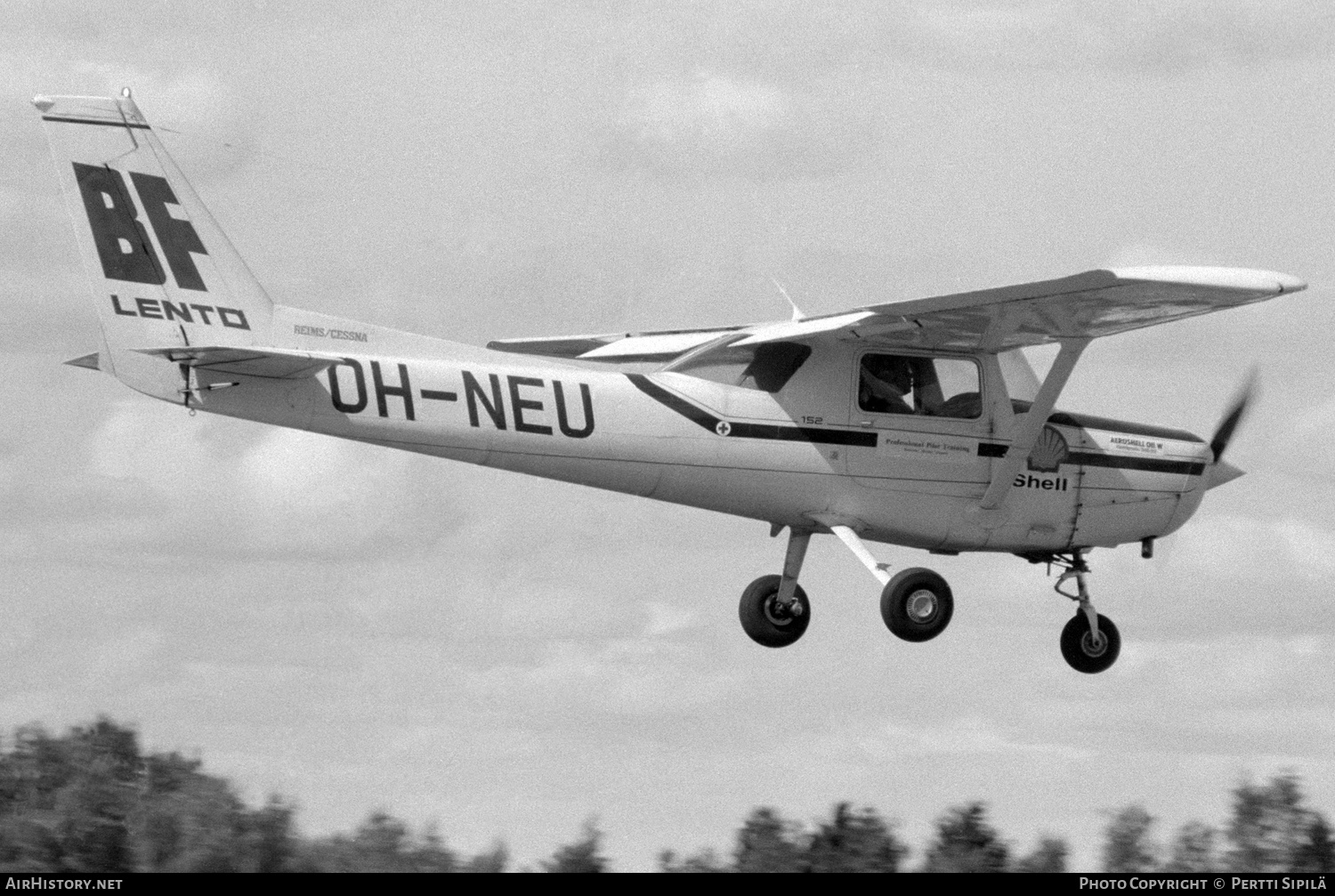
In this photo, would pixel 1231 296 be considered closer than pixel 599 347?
Yes

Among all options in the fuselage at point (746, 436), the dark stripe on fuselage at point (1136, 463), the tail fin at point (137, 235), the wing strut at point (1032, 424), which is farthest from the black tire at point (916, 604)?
the tail fin at point (137, 235)

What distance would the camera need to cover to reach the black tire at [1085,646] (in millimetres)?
19781

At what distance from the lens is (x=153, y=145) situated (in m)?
16.8

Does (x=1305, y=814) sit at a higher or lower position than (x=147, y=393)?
lower

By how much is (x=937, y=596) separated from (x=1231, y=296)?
359cm

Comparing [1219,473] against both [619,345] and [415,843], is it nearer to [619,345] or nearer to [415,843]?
[619,345]

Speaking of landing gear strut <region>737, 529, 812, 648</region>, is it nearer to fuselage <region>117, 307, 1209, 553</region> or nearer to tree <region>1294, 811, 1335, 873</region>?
fuselage <region>117, 307, 1209, 553</region>

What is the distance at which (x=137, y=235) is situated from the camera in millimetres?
16578

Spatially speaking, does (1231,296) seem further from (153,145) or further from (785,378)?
(153,145)

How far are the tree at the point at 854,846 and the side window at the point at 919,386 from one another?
5131 mm

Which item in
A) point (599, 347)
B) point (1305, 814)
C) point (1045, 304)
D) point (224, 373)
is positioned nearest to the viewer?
point (1305, 814)

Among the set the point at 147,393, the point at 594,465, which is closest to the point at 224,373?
the point at 147,393

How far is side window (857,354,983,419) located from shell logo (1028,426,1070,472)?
28.2 inches

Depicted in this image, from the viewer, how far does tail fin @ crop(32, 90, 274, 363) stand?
16.5 meters
